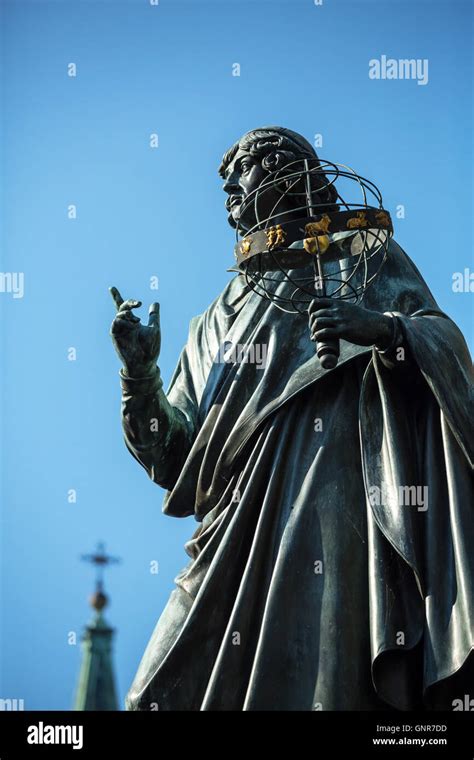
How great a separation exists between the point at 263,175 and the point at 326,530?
3497mm

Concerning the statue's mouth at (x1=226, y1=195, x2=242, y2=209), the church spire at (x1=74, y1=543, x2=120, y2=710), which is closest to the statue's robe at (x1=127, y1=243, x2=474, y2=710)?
the statue's mouth at (x1=226, y1=195, x2=242, y2=209)

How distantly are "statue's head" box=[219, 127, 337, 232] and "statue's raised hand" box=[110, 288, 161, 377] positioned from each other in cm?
137

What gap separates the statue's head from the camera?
17.7 metres

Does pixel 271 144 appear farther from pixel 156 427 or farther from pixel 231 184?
pixel 156 427

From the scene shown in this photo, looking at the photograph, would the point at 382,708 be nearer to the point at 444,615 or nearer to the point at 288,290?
the point at 444,615

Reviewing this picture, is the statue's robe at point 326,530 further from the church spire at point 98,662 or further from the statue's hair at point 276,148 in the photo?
the church spire at point 98,662

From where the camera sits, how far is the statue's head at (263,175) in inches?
695

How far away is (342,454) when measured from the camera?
1609cm

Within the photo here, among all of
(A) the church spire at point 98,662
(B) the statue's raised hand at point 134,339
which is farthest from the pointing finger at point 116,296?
(A) the church spire at point 98,662

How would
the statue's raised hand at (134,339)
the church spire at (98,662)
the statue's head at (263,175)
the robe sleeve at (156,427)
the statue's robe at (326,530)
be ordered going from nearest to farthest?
1. the statue's robe at (326,530)
2. the statue's raised hand at (134,339)
3. the robe sleeve at (156,427)
4. the statue's head at (263,175)
5. the church spire at (98,662)

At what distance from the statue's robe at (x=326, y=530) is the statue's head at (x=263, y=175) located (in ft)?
3.49

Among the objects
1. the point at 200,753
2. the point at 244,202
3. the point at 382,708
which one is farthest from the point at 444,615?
the point at 244,202

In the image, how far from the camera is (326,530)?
15.7 metres

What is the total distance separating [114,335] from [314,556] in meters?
2.34
